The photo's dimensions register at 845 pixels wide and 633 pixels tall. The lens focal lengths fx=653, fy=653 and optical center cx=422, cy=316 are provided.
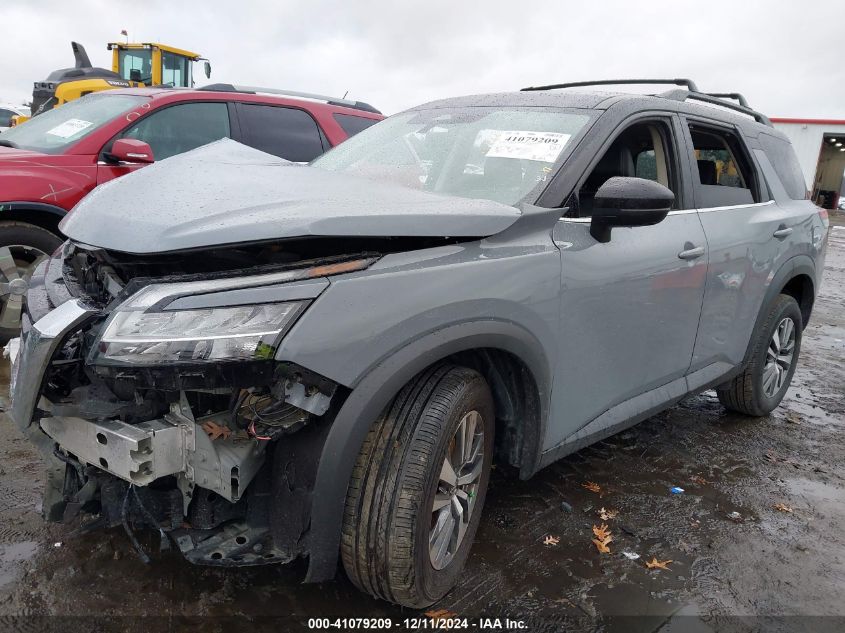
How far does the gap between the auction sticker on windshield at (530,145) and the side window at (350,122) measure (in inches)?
132

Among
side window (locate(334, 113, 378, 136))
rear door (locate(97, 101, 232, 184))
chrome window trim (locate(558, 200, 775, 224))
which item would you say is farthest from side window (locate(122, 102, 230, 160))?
chrome window trim (locate(558, 200, 775, 224))

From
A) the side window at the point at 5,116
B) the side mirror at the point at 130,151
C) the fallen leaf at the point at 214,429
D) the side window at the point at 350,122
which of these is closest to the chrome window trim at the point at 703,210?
the fallen leaf at the point at 214,429

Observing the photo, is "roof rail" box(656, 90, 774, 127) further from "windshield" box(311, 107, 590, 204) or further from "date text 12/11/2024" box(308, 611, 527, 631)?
"date text 12/11/2024" box(308, 611, 527, 631)

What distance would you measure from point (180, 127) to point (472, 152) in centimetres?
311

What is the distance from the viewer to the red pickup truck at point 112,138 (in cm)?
414

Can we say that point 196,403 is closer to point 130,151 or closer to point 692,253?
point 692,253

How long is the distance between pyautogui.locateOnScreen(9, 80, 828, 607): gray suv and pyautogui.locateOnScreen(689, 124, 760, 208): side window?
0.53 m

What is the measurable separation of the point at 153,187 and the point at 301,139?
11.8ft

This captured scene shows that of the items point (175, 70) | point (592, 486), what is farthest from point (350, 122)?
point (175, 70)

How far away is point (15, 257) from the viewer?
4188 mm

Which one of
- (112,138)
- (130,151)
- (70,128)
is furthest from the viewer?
(70,128)

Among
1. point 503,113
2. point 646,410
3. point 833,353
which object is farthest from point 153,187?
point 833,353

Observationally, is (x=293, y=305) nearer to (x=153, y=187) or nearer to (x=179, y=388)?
(x=179, y=388)

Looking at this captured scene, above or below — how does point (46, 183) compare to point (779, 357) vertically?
above
